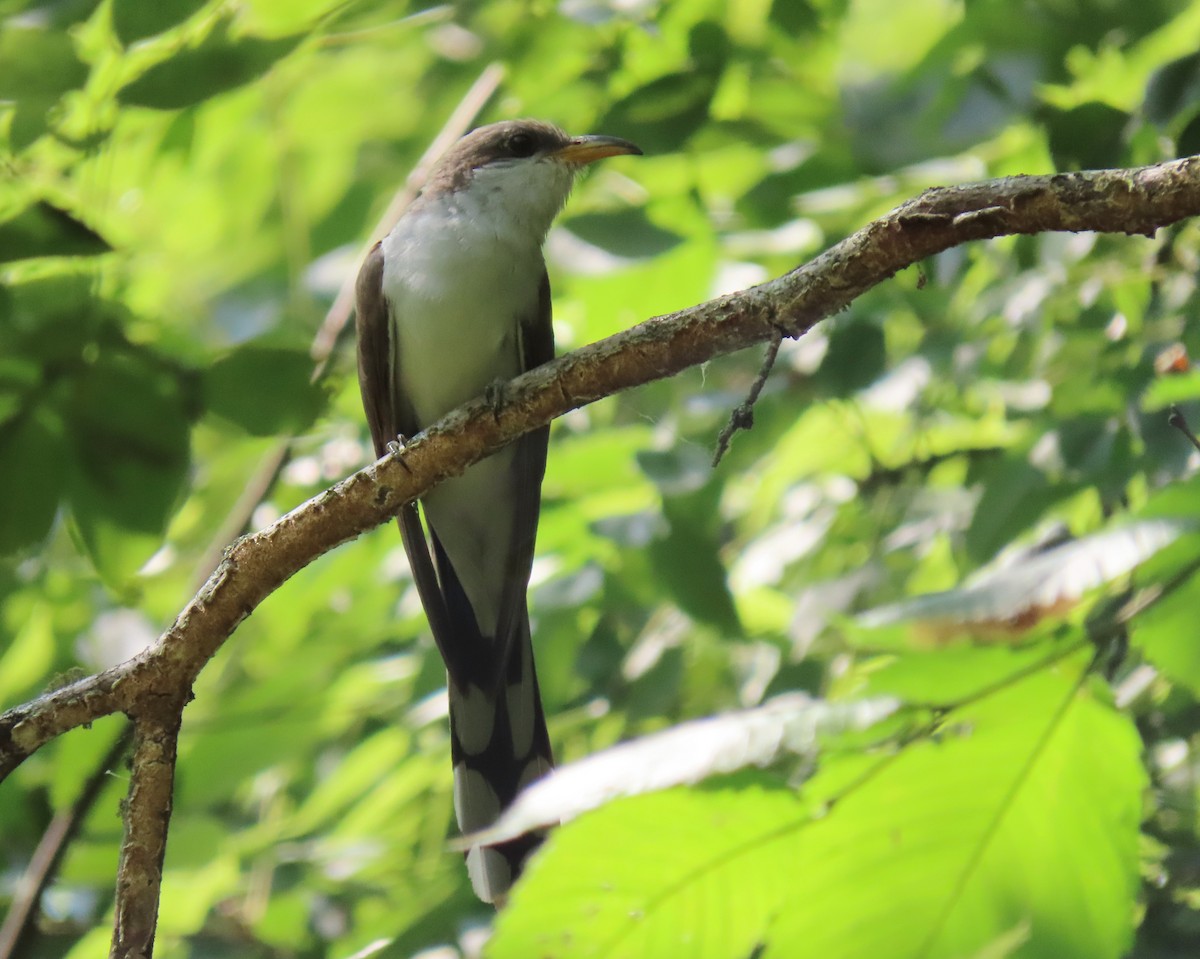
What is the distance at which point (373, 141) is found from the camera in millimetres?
6875

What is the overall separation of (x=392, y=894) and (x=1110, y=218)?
11.6ft

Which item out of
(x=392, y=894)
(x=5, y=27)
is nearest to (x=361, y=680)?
(x=392, y=894)

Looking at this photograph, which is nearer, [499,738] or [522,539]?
[499,738]

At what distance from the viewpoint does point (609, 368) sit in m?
2.58

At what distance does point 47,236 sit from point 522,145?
262 centimetres

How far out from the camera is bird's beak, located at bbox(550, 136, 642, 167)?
14.5 ft

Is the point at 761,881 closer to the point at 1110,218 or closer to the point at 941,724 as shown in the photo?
the point at 941,724

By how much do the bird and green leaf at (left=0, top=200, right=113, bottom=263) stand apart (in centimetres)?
136

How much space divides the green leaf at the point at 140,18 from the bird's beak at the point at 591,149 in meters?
1.70

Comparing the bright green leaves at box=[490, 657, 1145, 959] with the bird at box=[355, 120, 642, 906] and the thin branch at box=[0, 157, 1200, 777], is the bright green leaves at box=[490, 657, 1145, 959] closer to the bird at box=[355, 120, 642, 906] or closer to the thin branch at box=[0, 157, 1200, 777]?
the thin branch at box=[0, 157, 1200, 777]

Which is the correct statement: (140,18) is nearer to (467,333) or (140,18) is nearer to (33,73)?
(33,73)

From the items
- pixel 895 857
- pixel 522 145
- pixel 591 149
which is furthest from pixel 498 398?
pixel 522 145

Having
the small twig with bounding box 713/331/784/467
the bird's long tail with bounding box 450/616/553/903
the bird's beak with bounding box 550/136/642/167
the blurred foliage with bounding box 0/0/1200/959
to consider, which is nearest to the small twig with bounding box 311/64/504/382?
the blurred foliage with bounding box 0/0/1200/959

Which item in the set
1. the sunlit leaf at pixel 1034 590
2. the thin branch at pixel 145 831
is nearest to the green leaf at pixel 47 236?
the thin branch at pixel 145 831
